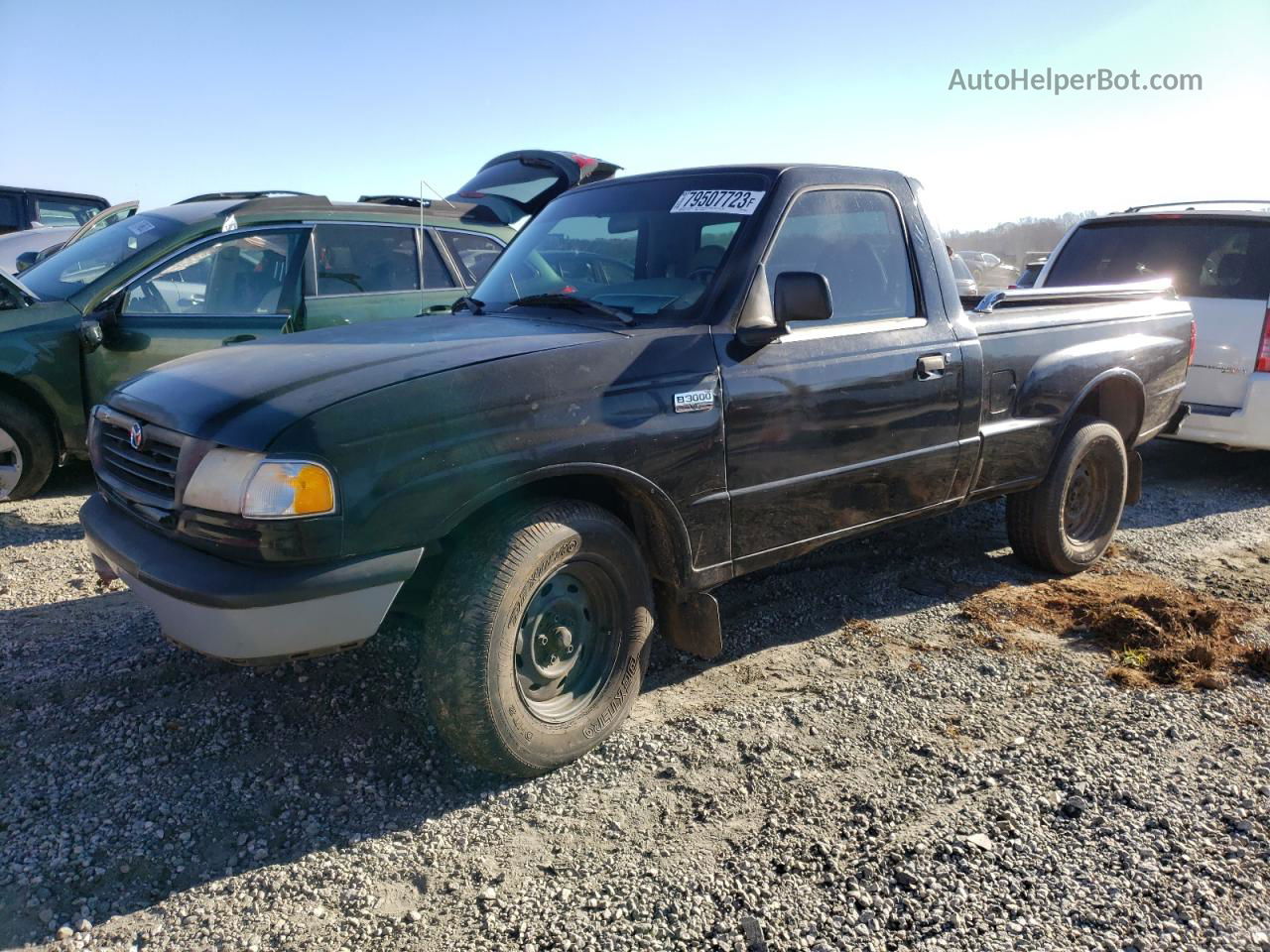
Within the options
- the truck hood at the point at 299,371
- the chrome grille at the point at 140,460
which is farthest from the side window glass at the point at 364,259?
the chrome grille at the point at 140,460

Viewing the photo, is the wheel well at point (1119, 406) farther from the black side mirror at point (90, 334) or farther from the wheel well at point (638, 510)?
the black side mirror at point (90, 334)

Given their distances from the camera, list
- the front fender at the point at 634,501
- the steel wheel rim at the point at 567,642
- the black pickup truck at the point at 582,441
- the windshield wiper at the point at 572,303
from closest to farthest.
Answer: the black pickup truck at the point at 582,441 < the front fender at the point at 634,501 < the steel wheel rim at the point at 567,642 < the windshield wiper at the point at 572,303

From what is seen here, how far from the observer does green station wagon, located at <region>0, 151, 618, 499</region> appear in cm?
553

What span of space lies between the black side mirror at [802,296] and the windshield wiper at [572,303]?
1.73 ft

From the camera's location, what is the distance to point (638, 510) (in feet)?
10.2

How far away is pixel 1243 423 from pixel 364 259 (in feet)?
20.2

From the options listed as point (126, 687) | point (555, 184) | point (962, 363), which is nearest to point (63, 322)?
point (126, 687)

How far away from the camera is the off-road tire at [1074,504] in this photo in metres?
4.68

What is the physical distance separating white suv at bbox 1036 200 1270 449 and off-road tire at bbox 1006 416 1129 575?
204cm

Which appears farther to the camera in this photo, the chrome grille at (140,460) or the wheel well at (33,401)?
the wheel well at (33,401)

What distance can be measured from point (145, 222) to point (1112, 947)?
21.2ft

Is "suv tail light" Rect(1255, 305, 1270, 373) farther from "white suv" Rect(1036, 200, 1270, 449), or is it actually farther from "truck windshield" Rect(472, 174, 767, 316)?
"truck windshield" Rect(472, 174, 767, 316)

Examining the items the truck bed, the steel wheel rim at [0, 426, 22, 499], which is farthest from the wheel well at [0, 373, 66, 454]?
the truck bed

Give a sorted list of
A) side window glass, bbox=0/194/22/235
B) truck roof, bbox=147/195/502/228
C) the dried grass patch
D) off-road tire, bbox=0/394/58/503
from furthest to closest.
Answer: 1. side window glass, bbox=0/194/22/235
2. truck roof, bbox=147/195/502/228
3. off-road tire, bbox=0/394/58/503
4. the dried grass patch
